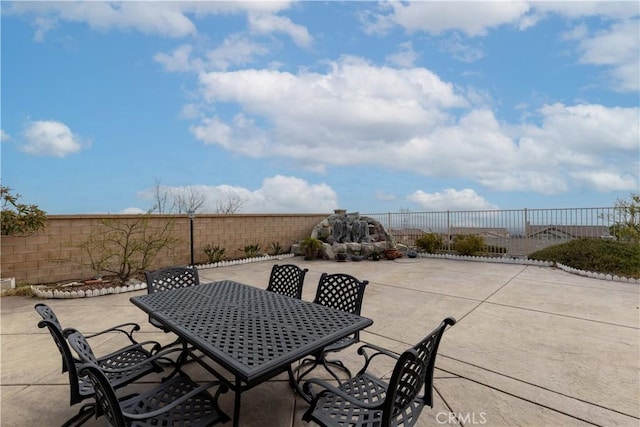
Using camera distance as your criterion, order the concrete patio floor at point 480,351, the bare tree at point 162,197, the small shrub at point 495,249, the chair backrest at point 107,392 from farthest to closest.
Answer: the bare tree at point 162,197, the small shrub at point 495,249, the concrete patio floor at point 480,351, the chair backrest at point 107,392

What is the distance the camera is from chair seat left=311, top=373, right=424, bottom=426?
62.9 inches

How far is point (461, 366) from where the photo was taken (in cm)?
275

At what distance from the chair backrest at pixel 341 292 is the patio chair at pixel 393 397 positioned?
33.5 inches

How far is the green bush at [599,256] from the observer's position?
6559 millimetres

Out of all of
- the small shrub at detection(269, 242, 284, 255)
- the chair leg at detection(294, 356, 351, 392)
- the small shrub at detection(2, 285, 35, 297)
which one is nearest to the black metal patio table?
the chair leg at detection(294, 356, 351, 392)

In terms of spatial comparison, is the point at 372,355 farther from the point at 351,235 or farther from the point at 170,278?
the point at 351,235

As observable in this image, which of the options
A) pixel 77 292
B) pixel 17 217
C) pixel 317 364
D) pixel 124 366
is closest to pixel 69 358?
pixel 124 366

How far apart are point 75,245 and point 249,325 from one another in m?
6.55

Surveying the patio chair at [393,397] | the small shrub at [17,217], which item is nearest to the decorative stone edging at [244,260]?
the small shrub at [17,217]

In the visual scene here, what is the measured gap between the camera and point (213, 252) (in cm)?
875

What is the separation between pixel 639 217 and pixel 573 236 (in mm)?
1459

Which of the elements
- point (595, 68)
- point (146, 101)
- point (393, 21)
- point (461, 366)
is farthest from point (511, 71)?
point (146, 101)

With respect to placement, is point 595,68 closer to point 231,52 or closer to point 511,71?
point 511,71

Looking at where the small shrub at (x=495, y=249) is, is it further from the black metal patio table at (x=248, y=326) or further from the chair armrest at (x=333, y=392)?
the chair armrest at (x=333, y=392)
